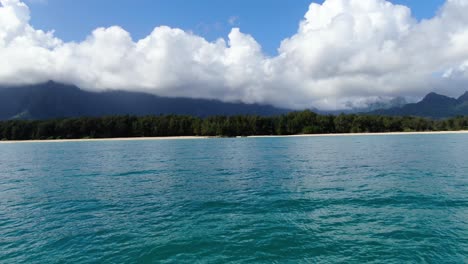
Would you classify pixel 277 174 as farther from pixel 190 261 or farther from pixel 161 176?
pixel 190 261

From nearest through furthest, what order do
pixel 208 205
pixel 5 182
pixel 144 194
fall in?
pixel 208 205 < pixel 144 194 < pixel 5 182

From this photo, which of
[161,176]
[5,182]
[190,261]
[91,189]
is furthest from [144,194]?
[5,182]

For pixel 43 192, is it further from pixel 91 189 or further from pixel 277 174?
pixel 277 174

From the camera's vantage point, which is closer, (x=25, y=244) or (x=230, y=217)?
(x=25, y=244)

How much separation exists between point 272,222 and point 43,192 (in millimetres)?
27205

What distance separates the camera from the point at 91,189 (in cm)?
3350

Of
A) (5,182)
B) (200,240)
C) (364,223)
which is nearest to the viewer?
(200,240)

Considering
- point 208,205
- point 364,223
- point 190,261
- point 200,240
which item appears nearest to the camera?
point 190,261

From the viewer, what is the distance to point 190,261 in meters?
14.7

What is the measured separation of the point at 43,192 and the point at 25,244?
17.7 metres

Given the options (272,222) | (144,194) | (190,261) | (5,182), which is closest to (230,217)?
(272,222)

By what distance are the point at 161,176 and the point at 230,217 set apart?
73.8ft

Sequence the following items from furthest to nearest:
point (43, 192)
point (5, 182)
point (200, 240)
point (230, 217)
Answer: point (5, 182)
point (43, 192)
point (230, 217)
point (200, 240)

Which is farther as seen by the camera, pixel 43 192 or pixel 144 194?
pixel 43 192
